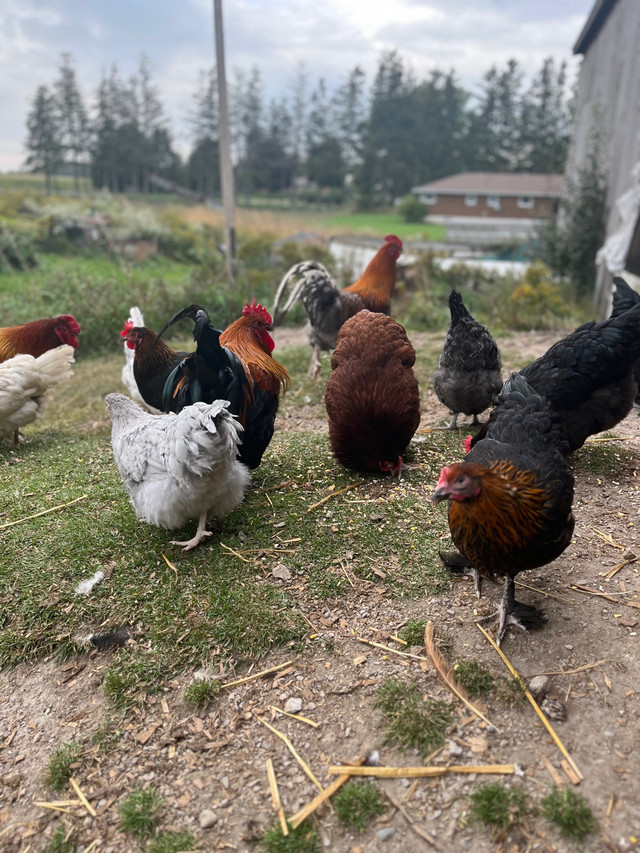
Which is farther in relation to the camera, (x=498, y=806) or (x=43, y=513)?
(x=43, y=513)

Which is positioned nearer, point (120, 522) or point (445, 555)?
point (445, 555)

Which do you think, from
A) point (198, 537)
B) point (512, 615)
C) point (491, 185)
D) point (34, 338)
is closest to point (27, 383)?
point (34, 338)

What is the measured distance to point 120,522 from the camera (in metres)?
4.20

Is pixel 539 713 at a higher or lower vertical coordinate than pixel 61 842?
higher

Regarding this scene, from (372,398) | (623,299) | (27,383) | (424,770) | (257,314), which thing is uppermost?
(623,299)

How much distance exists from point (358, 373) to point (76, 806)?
311 cm

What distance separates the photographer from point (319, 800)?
2342 mm

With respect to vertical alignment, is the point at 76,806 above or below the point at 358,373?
below

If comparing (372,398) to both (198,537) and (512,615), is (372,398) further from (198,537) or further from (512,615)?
(512,615)

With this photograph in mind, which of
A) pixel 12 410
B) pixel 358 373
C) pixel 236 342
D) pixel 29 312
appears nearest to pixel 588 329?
pixel 358 373

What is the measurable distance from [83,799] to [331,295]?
589cm

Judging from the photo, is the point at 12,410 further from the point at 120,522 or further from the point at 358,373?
the point at 358,373

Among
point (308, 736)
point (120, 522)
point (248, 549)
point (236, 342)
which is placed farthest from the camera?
point (236, 342)

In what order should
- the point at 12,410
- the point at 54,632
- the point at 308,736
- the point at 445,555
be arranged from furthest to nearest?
the point at 12,410 < the point at 445,555 < the point at 54,632 < the point at 308,736
